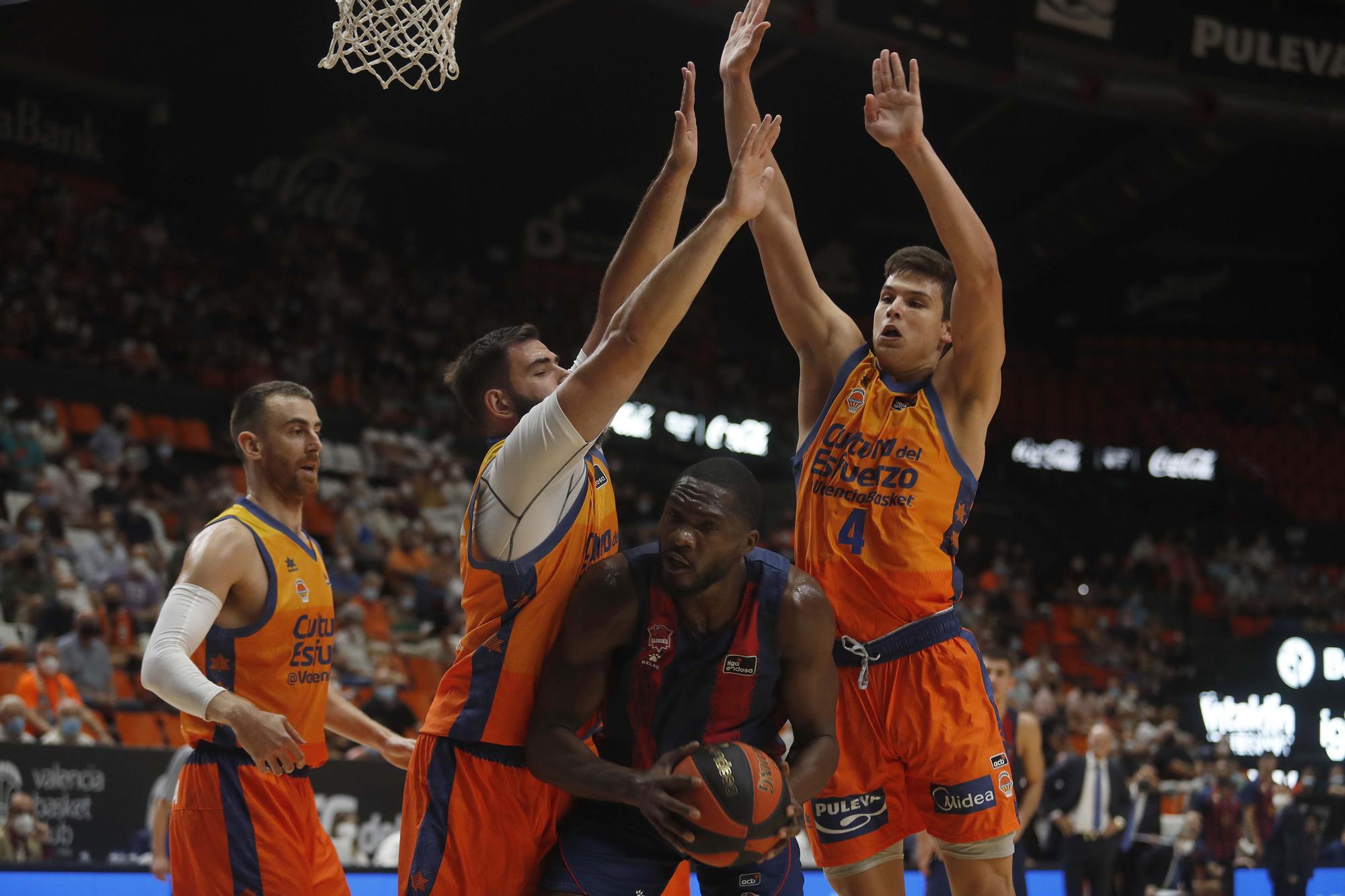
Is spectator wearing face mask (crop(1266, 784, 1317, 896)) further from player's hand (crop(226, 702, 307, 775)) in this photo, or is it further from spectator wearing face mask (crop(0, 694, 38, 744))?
player's hand (crop(226, 702, 307, 775))

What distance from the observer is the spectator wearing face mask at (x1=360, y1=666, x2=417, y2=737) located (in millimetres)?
10270

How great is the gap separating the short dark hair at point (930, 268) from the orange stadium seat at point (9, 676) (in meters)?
7.29

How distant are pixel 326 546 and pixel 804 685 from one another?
1094cm

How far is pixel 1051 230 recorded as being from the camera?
20.8m

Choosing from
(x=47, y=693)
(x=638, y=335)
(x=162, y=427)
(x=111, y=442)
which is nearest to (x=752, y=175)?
(x=638, y=335)

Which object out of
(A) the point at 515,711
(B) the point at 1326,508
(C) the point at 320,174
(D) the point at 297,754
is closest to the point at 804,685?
(A) the point at 515,711

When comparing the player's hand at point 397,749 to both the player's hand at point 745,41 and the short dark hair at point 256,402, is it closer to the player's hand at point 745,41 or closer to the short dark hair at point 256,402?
the short dark hair at point 256,402

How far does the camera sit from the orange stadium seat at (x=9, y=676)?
916 cm

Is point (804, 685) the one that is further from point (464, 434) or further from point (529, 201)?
point (529, 201)

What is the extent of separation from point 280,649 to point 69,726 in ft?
18.2

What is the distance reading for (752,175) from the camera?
3377 mm

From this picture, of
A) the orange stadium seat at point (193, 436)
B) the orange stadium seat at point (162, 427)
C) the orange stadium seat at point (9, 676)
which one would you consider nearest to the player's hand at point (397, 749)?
the orange stadium seat at point (9, 676)

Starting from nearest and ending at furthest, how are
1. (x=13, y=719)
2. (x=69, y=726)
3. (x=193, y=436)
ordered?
(x=13, y=719) < (x=69, y=726) < (x=193, y=436)

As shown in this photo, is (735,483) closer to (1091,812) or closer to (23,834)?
(23,834)
